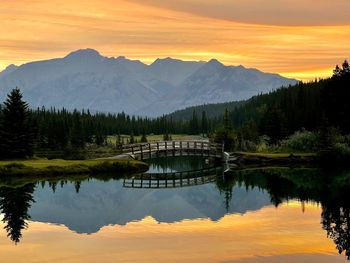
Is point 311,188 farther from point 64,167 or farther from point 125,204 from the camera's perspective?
point 64,167

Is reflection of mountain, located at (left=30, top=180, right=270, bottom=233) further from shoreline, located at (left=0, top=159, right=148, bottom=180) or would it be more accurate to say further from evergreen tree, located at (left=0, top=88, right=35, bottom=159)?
evergreen tree, located at (left=0, top=88, right=35, bottom=159)

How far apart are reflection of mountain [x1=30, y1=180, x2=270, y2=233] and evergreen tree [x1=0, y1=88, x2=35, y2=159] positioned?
18.4 metres

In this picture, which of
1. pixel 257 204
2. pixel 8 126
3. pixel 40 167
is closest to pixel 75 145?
pixel 8 126

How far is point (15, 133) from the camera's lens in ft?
285

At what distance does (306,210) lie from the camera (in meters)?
52.0

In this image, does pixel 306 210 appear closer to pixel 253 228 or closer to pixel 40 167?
pixel 253 228

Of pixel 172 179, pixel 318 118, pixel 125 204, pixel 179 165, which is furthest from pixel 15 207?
pixel 318 118

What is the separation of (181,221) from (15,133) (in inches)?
1758

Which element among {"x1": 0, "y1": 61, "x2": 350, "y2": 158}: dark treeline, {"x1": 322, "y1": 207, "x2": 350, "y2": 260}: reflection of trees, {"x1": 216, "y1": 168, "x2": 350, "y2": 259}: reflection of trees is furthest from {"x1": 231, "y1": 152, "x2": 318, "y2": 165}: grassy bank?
{"x1": 322, "y1": 207, "x2": 350, "y2": 260}: reflection of trees

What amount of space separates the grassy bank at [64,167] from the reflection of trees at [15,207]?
8463 mm

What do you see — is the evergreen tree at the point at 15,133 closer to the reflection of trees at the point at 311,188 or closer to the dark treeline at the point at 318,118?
the reflection of trees at the point at 311,188

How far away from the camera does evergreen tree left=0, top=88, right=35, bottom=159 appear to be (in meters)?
86.4

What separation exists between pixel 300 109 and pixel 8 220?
99.3 meters

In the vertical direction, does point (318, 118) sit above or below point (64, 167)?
above
